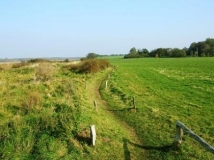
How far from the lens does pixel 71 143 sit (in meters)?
11.3

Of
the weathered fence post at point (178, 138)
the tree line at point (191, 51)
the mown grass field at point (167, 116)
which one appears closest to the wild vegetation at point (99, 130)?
the mown grass field at point (167, 116)

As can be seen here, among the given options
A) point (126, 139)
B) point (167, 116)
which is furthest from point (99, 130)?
point (167, 116)

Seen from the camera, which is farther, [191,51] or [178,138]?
[191,51]

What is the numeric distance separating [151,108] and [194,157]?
7267 mm

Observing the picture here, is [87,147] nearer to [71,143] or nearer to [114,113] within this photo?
[71,143]

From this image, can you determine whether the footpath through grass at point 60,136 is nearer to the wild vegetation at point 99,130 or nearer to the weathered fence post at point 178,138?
the wild vegetation at point 99,130

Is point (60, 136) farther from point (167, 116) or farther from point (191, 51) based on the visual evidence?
point (191, 51)

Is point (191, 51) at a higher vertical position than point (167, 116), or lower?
higher

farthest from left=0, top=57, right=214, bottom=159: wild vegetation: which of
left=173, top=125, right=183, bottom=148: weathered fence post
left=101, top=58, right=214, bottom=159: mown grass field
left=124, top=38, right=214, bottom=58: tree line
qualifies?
left=124, top=38, right=214, bottom=58: tree line

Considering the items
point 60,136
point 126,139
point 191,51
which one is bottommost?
point 126,139

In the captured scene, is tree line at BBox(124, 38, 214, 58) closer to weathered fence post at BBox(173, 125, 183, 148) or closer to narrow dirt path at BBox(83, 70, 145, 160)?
narrow dirt path at BBox(83, 70, 145, 160)

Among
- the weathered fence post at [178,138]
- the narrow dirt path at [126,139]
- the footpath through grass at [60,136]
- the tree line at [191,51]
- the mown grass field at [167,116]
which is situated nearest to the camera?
the footpath through grass at [60,136]

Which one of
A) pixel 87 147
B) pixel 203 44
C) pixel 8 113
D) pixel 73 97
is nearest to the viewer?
pixel 87 147

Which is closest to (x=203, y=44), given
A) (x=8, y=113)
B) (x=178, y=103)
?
(x=178, y=103)
